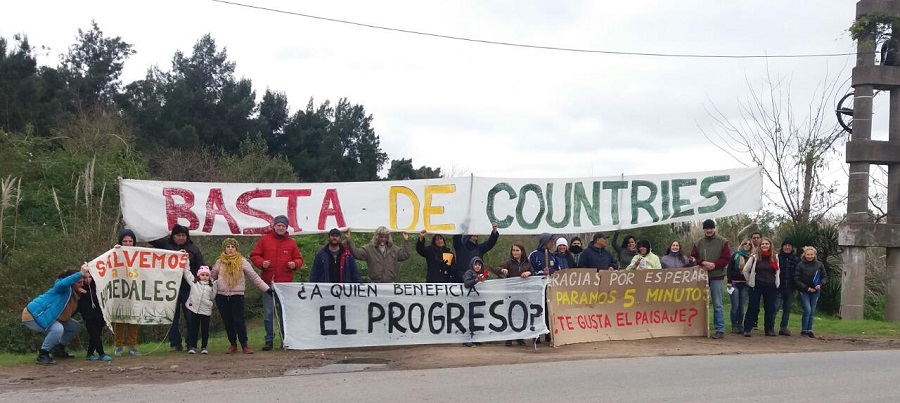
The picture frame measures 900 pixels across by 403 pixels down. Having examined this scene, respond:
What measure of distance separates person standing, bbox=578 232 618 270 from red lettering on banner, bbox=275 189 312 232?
4316mm

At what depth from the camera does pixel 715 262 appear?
14.8 metres

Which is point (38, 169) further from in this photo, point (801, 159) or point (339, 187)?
point (801, 159)

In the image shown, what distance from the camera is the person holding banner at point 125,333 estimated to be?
1266 cm

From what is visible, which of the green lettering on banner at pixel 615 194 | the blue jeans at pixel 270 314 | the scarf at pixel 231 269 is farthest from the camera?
the green lettering on banner at pixel 615 194

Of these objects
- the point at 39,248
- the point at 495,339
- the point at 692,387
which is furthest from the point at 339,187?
the point at 39,248

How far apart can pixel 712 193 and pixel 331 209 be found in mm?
6069

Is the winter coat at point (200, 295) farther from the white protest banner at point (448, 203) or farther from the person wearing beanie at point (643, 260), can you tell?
the person wearing beanie at point (643, 260)

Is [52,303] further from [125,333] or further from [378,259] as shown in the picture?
[378,259]

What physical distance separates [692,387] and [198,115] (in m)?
39.5

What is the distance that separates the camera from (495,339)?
13.6 metres

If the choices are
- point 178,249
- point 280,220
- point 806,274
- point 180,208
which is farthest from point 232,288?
point 806,274

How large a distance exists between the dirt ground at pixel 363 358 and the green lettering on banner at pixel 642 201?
1952mm

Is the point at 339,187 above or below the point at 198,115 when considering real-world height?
below

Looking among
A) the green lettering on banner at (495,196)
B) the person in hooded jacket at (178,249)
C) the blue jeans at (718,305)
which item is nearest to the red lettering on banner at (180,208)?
the person in hooded jacket at (178,249)
